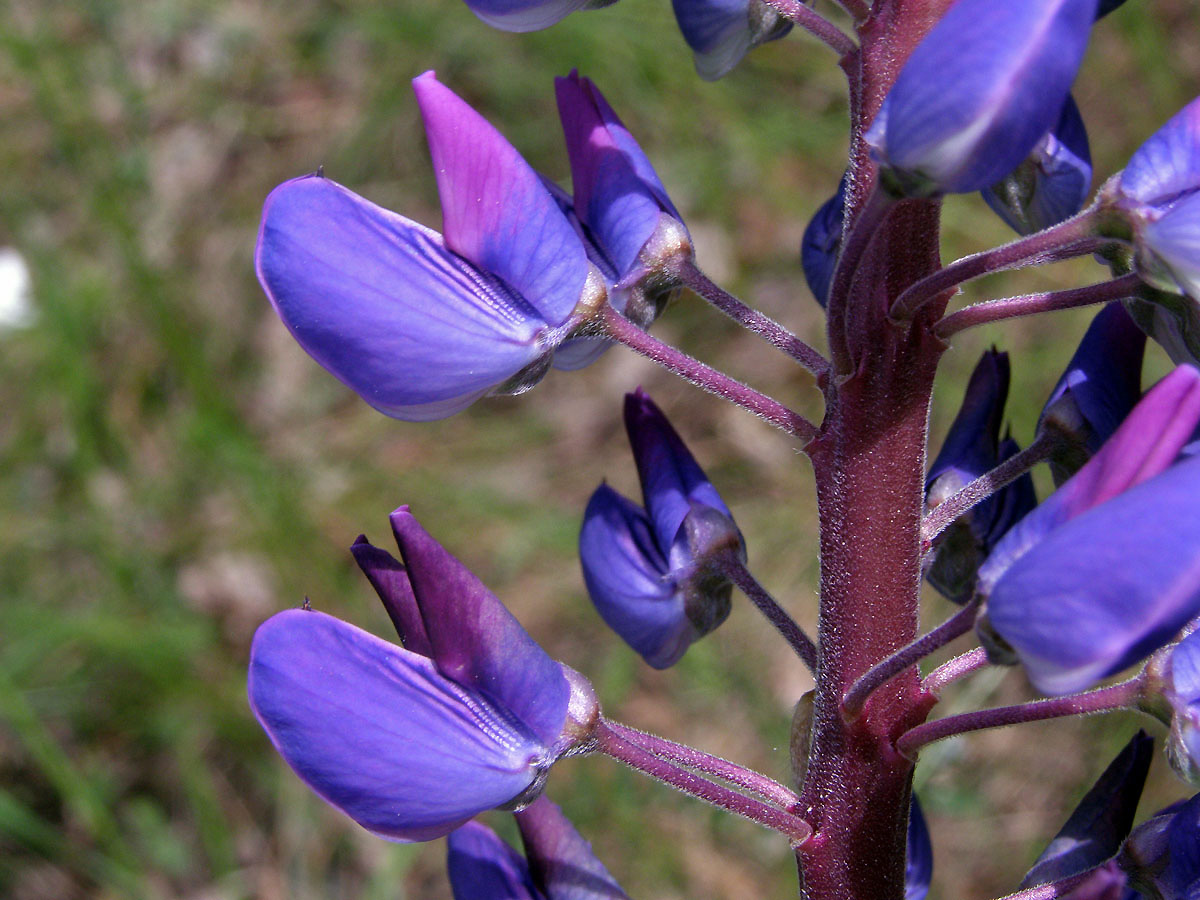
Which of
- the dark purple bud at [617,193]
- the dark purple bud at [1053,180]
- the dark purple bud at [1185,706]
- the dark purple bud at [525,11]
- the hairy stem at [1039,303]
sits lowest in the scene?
the dark purple bud at [1185,706]

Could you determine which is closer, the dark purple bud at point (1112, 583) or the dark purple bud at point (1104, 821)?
the dark purple bud at point (1112, 583)

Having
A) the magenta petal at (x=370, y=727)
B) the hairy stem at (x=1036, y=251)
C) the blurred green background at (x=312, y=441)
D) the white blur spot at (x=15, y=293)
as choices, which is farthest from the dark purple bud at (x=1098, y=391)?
the white blur spot at (x=15, y=293)

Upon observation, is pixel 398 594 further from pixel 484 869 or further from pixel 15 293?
pixel 15 293

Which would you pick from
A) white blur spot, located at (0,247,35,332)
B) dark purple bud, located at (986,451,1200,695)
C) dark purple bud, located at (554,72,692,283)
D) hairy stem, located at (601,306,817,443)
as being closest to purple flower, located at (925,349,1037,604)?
hairy stem, located at (601,306,817,443)

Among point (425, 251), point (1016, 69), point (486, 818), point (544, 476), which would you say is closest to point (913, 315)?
point (1016, 69)

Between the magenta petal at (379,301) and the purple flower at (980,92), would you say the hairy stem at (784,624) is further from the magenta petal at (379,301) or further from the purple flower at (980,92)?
the purple flower at (980,92)

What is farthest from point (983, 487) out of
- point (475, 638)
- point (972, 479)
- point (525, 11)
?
point (525, 11)
